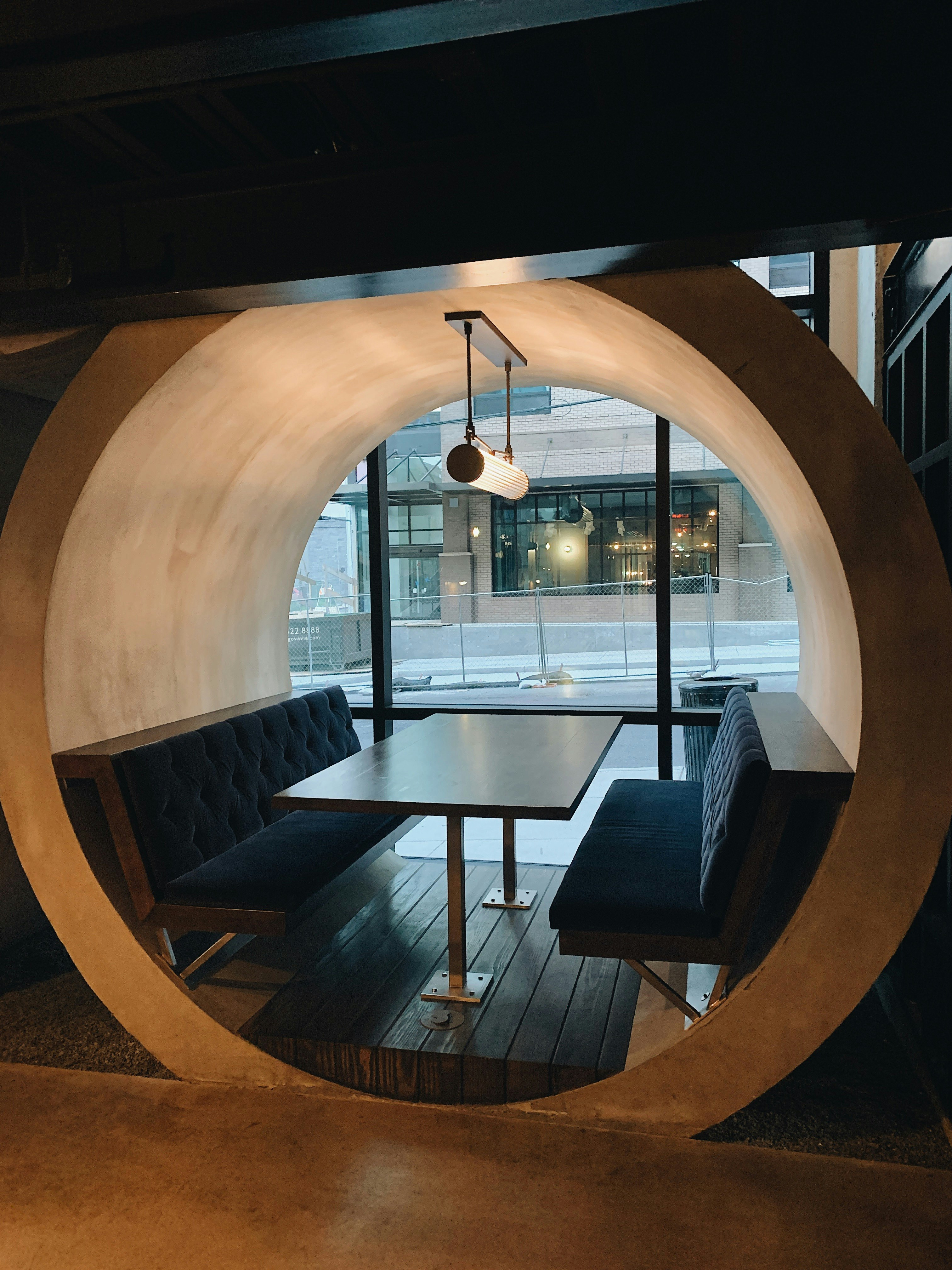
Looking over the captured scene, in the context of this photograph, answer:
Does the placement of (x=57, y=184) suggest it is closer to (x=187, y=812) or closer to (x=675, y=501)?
(x=187, y=812)

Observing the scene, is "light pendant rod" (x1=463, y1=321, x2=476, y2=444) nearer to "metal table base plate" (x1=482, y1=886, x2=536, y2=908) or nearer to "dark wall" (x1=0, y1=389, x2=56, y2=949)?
"dark wall" (x1=0, y1=389, x2=56, y2=949)

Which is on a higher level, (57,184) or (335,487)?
(57,184)

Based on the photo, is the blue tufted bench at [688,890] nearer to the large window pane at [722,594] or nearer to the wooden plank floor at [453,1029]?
the wooden plank floor at [453,1029]

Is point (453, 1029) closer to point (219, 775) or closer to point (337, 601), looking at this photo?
point (219, 775)

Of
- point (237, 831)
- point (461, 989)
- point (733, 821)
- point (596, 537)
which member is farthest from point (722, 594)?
point (237, 831)

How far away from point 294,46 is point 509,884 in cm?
361

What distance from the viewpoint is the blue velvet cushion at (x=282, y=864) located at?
313cm

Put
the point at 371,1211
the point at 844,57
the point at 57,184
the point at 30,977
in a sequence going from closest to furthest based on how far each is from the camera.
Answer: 1. the point at 844,57
2. the point at 371,1211
3. the point at 57,184
4. the point at 30,977

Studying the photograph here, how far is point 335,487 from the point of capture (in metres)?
5.17

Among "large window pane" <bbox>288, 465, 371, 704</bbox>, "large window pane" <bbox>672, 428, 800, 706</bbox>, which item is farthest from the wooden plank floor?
"large window pane" <bbox>288, 465, 371, 704</bbox>

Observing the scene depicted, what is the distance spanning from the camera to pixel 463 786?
326 cm

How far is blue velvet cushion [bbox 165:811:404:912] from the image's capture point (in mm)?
3133

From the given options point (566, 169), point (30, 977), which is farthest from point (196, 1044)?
point (566, 169)

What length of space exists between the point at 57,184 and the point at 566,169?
5.37 feet
